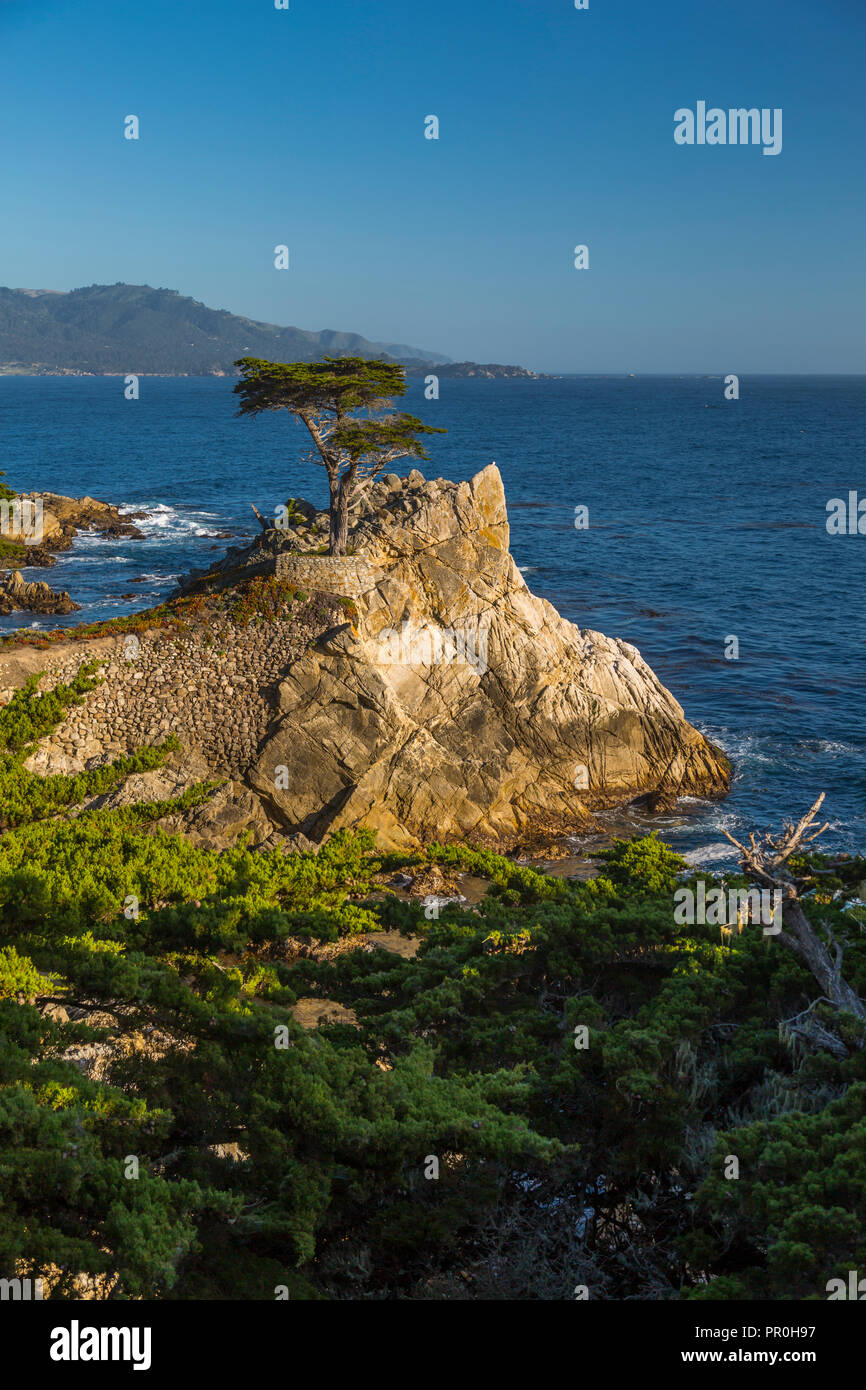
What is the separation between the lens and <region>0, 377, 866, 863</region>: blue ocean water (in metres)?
35.1

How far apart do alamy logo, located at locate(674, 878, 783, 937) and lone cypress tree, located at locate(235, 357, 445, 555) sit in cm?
2000

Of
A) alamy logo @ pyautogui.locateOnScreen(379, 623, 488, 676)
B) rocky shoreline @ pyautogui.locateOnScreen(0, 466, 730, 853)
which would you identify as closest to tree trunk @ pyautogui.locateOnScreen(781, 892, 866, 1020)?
rocky shoreline @ pyautogui.locateOnScreen(0, 466, 730, 853)

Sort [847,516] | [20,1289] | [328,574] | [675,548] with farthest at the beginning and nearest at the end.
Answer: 1. [847,516]
2. [675,548]
3. [328,574]
4. [20,1289]

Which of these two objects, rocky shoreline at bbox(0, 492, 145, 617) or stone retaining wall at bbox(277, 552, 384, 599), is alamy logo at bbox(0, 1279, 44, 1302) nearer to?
stone retaining wall at bbox(277, 552, 384, 599)

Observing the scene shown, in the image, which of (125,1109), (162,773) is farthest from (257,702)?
(125,1109)

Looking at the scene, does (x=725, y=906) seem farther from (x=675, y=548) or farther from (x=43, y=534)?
(x=43, y=534)

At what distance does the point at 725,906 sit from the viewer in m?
15.0

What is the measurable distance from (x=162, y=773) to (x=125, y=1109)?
1703 cm

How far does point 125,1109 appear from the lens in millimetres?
10023

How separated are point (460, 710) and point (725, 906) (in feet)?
50.6

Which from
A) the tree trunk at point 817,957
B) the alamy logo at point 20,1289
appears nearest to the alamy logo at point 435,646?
the tree trunk at point 817,957

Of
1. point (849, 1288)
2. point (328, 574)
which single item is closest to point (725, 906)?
point (849, 1288)

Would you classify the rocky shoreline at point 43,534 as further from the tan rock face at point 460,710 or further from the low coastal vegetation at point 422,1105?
the low coastal vegetation at point 422,1105

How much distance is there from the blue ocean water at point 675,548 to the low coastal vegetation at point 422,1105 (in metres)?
5.93
